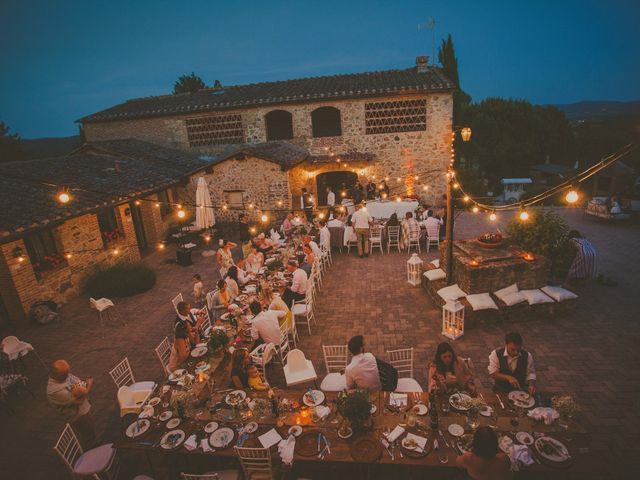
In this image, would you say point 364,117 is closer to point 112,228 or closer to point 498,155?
point 112,228

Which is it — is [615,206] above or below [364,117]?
below

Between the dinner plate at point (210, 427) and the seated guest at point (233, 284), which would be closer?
the dinner plate at point (210, 427)

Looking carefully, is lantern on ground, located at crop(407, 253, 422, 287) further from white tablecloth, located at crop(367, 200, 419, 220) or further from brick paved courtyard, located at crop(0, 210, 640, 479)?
white tablecloth, located at crop(367, 200, 419, 220)

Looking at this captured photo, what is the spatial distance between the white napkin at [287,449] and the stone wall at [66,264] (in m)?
Answer: 8.60

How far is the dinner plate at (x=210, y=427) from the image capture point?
4.38 meters

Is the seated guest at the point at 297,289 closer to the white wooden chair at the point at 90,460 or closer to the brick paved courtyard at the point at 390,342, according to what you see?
the brick paved courtyard at the point at 390,342

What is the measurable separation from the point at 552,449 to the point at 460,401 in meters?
1.01

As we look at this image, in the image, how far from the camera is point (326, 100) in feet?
57.7

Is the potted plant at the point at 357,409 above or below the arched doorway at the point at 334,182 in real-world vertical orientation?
below

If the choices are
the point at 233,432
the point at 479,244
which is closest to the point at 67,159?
the point at 233,432

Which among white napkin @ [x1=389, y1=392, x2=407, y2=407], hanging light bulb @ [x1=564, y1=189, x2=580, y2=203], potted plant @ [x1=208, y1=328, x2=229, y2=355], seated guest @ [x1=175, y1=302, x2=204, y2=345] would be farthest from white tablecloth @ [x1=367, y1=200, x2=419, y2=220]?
white napkin @ [x1=389, y1=392, x2=407, y2=407]

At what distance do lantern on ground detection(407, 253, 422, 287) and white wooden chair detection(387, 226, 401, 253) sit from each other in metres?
2.39

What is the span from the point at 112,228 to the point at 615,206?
60.6ft

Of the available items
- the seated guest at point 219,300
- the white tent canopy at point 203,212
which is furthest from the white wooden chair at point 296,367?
the white tent canopy at point 203,212
